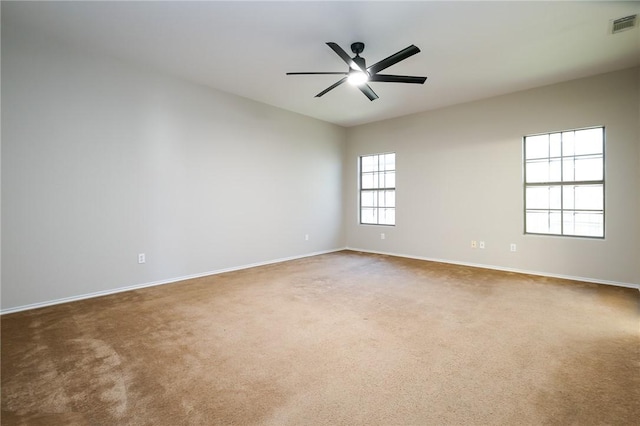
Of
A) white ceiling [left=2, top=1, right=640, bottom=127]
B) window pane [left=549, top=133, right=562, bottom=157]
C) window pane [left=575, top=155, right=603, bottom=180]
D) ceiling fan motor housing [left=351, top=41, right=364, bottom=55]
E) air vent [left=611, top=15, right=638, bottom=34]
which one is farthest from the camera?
window pane [left=549, top=133, right=562, bottom=157]

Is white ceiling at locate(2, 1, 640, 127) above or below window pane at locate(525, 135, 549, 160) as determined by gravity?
above

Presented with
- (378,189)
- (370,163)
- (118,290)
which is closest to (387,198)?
(378,189)

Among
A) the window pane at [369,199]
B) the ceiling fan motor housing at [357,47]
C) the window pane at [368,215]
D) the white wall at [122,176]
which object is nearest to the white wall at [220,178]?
the white wall at [122,176]

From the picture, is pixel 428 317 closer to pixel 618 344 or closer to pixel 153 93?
pixel 618 344

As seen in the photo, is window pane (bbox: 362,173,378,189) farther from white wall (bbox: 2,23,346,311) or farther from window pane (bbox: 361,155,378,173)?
white wall (bbox: 2,23,346,311)

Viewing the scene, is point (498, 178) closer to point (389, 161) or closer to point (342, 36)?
point (389, 161)

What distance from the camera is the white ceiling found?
2643mm

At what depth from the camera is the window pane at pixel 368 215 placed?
6.61 m

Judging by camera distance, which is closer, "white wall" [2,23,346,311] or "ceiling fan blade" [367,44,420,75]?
"ceiling fan blade" [367,44,420,75]

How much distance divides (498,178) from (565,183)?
34.5 inches

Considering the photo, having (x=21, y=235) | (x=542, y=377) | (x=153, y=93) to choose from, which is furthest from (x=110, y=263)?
(x=542, y=377)

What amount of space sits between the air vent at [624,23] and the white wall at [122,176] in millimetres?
4568

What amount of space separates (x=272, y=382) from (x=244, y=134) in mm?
4108

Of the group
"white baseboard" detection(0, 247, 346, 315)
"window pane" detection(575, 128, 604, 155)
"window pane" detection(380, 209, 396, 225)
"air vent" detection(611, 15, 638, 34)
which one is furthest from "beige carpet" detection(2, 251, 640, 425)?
"air vent" detection(611, 15, 638, 34)
